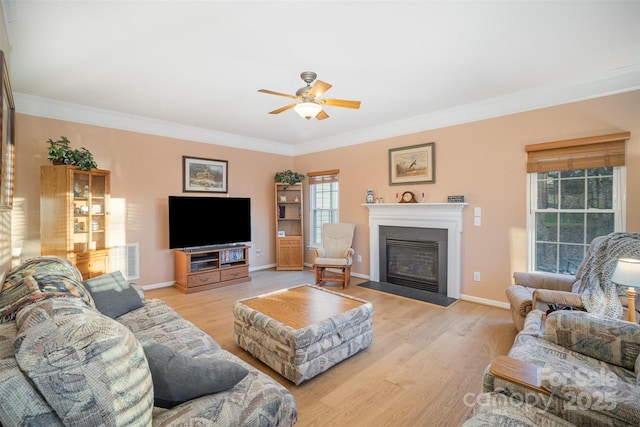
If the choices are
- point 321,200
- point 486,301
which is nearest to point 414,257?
point 486,301

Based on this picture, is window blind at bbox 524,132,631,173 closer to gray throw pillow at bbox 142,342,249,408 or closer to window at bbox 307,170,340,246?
window at bbox 307,170,340,246

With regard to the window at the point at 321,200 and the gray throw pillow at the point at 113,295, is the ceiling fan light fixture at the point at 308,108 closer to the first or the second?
the gray throw pillow at the point at 113,295

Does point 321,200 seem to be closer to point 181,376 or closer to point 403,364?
point 403,364

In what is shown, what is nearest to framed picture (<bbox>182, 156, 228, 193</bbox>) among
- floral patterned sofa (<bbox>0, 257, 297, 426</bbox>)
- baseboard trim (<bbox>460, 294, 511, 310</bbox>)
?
floral patterned sofa (<bbox>0, 257, 297, 426</bbox>)

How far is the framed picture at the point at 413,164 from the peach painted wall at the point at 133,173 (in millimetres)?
2946

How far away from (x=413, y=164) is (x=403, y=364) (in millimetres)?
3051

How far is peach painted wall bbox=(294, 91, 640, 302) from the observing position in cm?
303

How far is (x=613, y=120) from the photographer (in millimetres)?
3061

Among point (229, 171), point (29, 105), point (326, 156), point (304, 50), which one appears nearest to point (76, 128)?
point (29, 105)

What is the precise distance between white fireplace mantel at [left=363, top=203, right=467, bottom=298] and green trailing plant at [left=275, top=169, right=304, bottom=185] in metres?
1.68

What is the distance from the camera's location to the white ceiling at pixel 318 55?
2.09 m

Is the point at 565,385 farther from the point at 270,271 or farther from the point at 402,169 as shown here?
the point at 270,271

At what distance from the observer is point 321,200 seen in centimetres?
617

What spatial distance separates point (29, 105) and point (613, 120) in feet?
22.2
